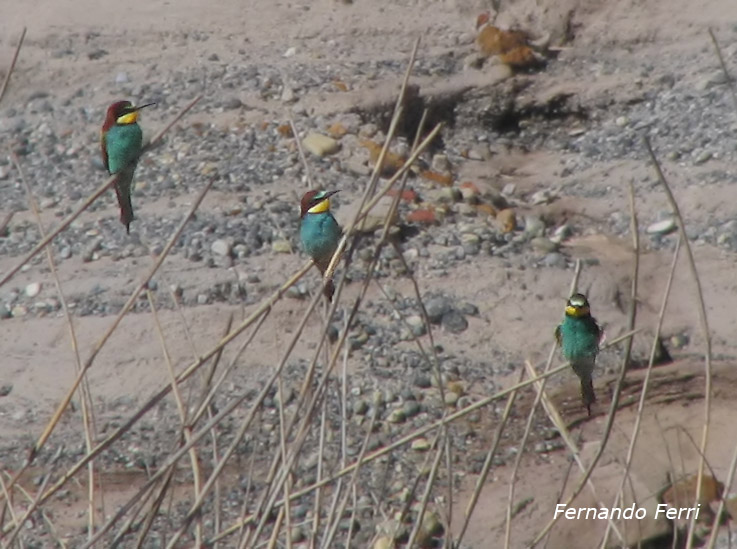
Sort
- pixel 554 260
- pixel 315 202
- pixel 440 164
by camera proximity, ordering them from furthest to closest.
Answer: pixel 440 164 → pixel 554 260 → pixel 315 202

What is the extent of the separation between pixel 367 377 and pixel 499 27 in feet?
11.5

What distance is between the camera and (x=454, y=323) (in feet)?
18.6

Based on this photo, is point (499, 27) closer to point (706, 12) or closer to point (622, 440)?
point (706, 12)

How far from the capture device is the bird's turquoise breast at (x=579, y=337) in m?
3.34

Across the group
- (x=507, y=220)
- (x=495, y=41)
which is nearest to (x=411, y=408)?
(x=507, y=220)

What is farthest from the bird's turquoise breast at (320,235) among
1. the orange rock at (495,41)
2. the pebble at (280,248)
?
the orange rock at (495,41)

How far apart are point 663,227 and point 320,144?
1826 mm

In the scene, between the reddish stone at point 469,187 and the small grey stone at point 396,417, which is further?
the reddish stone at point 469,187

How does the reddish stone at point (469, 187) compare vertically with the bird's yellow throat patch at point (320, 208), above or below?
below

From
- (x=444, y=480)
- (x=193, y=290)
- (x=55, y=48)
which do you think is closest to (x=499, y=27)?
(x=55, y=48)

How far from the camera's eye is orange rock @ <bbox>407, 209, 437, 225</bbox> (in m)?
6.19

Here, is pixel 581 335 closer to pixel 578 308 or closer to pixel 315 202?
pixel 578 308

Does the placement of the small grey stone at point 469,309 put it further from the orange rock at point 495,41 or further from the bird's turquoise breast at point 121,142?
the orange rock at point 495,41

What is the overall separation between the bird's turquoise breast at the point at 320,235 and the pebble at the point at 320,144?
272cm
